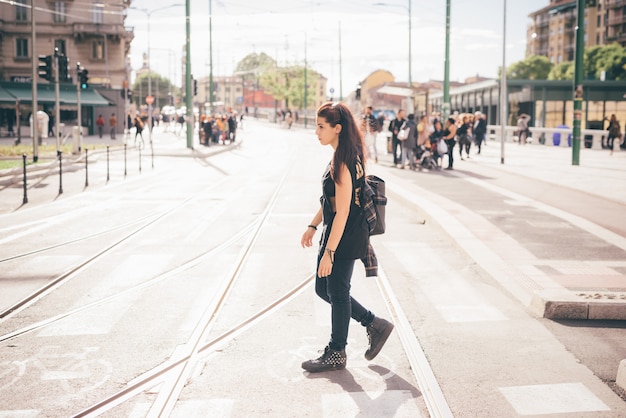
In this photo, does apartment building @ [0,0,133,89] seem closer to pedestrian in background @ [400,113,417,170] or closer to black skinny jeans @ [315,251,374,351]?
pedestrian in background @ [400,113,417,170]

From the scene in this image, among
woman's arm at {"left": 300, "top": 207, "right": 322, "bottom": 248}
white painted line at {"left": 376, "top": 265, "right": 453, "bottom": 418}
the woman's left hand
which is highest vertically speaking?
woman's arm at {"left": 300, "top": 207, "right": 322, "bottom": 248}

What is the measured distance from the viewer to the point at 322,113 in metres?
4.91

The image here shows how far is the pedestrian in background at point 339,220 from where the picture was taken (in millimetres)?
4840

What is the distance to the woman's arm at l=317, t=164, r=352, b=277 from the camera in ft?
15.8

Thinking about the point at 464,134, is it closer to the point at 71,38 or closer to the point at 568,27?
the point at 71,38

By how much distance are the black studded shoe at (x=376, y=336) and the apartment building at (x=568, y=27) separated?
107416mm

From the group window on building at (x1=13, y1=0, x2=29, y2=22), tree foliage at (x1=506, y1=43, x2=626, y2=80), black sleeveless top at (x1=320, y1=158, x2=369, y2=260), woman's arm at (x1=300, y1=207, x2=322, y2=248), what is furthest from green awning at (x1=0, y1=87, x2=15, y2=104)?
tree foliage at (x1=506, y1=43, x2=626, y2=80)

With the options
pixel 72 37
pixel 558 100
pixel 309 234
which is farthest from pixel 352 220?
pixel 72 37

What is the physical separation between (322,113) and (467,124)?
2645cm

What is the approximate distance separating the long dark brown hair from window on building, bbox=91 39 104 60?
6334cm

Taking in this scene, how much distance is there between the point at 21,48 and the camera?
201 feet

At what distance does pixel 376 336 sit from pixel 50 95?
4919cm

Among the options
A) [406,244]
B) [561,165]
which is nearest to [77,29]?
[561,165]

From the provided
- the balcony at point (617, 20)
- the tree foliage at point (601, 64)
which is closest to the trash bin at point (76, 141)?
the tree foliage at point (601, 64)
